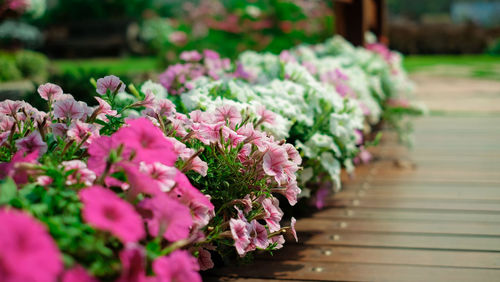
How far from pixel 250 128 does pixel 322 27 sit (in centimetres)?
616

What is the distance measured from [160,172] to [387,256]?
1110 mm

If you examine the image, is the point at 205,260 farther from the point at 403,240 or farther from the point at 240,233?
the point at 403,240

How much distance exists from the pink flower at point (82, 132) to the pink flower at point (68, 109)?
80 millimetres

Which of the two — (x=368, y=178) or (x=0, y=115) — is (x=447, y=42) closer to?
(x=368, y=178)

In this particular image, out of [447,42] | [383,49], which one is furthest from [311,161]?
[447,42]

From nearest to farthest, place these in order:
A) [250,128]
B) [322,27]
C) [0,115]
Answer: [0,115]
[250,128]
[322,27]

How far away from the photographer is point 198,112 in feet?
6.33

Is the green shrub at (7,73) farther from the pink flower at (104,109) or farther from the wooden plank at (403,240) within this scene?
the pink flower at (104,109)

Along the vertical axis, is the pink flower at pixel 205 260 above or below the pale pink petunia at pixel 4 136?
below

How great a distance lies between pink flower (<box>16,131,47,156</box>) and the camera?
148 centimetres

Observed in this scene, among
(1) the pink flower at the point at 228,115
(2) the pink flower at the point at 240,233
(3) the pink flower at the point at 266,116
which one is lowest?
(2) the pink flower at the point at 240,233

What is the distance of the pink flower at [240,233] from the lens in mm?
1626

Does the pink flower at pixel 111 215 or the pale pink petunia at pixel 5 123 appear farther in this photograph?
the pale pink petunia at pixel 5 123

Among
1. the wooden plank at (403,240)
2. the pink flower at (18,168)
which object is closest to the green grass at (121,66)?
the wooden plank at (403,240)
